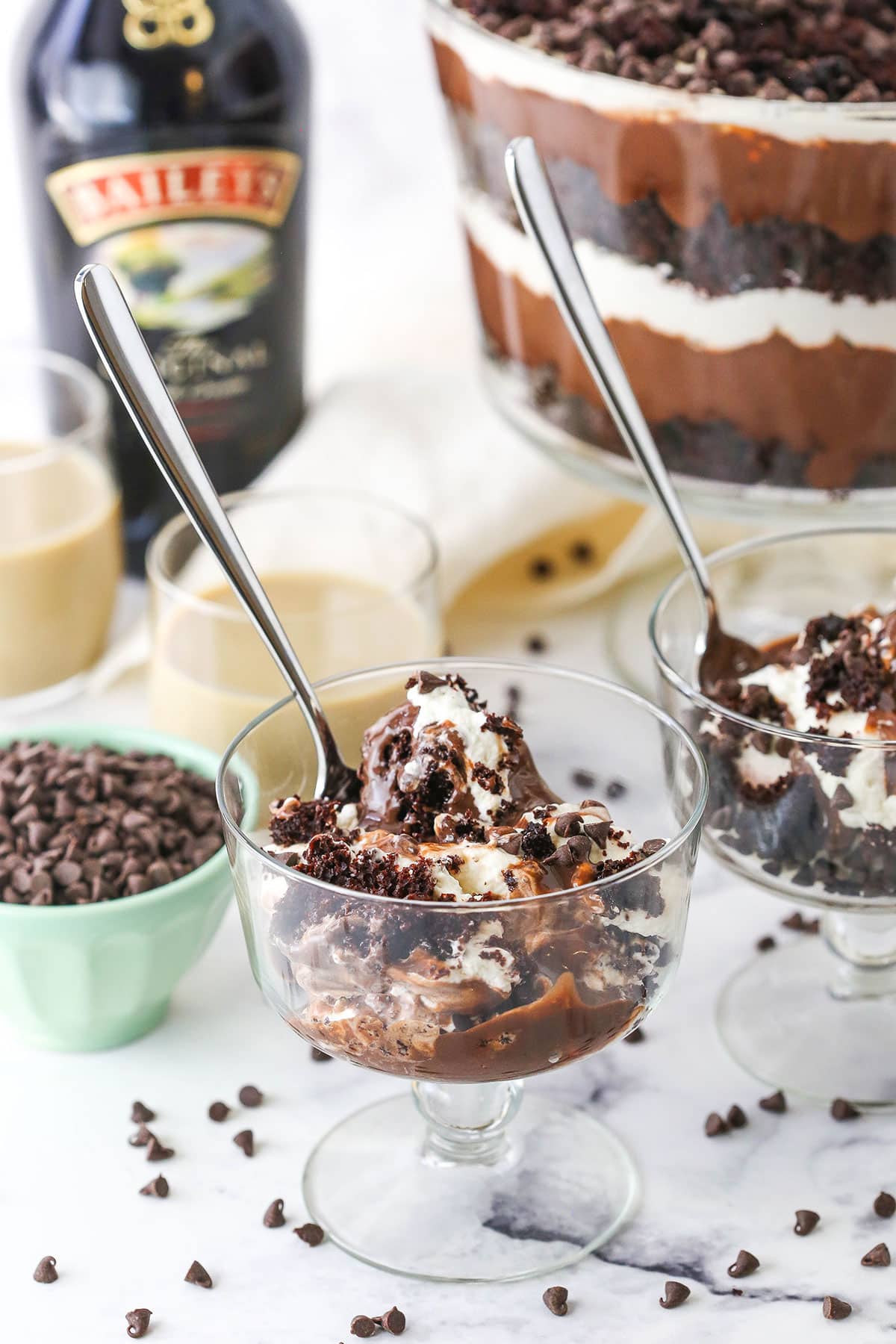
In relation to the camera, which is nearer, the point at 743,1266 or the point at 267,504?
the point at 743,1266

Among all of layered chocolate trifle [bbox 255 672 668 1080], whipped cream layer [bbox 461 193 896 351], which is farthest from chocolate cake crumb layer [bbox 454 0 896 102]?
layered chocolate trifle [bbox 255 672 668 1080]

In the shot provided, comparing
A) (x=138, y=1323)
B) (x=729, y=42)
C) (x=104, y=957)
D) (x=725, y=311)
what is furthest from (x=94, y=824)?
(x=729, y=42)

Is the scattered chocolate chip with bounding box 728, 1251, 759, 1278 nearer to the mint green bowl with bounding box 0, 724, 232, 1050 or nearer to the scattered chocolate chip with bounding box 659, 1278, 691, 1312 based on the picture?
the scattered chocolate chip with bounding box 659, 1278, 691, 1312

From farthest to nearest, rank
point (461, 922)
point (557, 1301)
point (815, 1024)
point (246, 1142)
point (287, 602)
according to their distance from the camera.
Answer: point (287, 602) → point (815, 1024) → point (246, 1142) → point (557, 1301) → point (461, 922)

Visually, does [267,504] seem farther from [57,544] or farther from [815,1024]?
[815,1024]

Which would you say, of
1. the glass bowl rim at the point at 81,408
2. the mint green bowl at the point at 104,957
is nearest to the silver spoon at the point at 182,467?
the mint green bowl at the point at 104,957

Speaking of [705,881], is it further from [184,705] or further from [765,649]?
[184,705]
